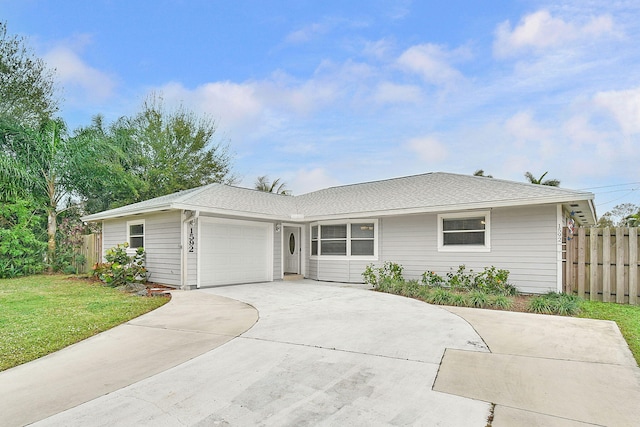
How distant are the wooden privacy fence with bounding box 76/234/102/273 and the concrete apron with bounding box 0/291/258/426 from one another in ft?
33.5

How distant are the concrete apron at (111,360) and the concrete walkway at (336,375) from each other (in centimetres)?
2

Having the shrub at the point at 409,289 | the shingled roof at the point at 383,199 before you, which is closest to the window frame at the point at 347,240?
the shingled roof at the point at 383,199

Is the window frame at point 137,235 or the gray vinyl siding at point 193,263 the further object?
the window frame at point 137,235

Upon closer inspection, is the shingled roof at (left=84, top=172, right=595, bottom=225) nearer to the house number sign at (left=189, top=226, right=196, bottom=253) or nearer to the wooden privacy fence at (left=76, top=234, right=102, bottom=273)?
the house number sign at (left=189, top=226, right=196, bottom=253)

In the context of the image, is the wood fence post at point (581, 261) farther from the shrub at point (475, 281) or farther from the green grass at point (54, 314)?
the green grass at point (54, 314)

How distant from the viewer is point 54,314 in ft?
21.6

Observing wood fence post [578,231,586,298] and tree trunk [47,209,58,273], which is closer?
wood fence post [578,231,586,298]

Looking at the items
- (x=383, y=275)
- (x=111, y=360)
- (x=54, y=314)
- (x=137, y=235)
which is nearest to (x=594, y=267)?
(x=383, y=275)

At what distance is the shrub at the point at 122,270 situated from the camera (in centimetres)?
1059

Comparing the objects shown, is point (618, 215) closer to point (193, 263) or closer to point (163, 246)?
point (193, 263)

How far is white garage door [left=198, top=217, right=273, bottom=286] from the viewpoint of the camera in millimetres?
10695

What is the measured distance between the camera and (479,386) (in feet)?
11.3

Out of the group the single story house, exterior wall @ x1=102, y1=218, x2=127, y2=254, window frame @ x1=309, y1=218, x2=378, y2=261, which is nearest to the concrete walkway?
the single story house

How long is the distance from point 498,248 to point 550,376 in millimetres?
6501
